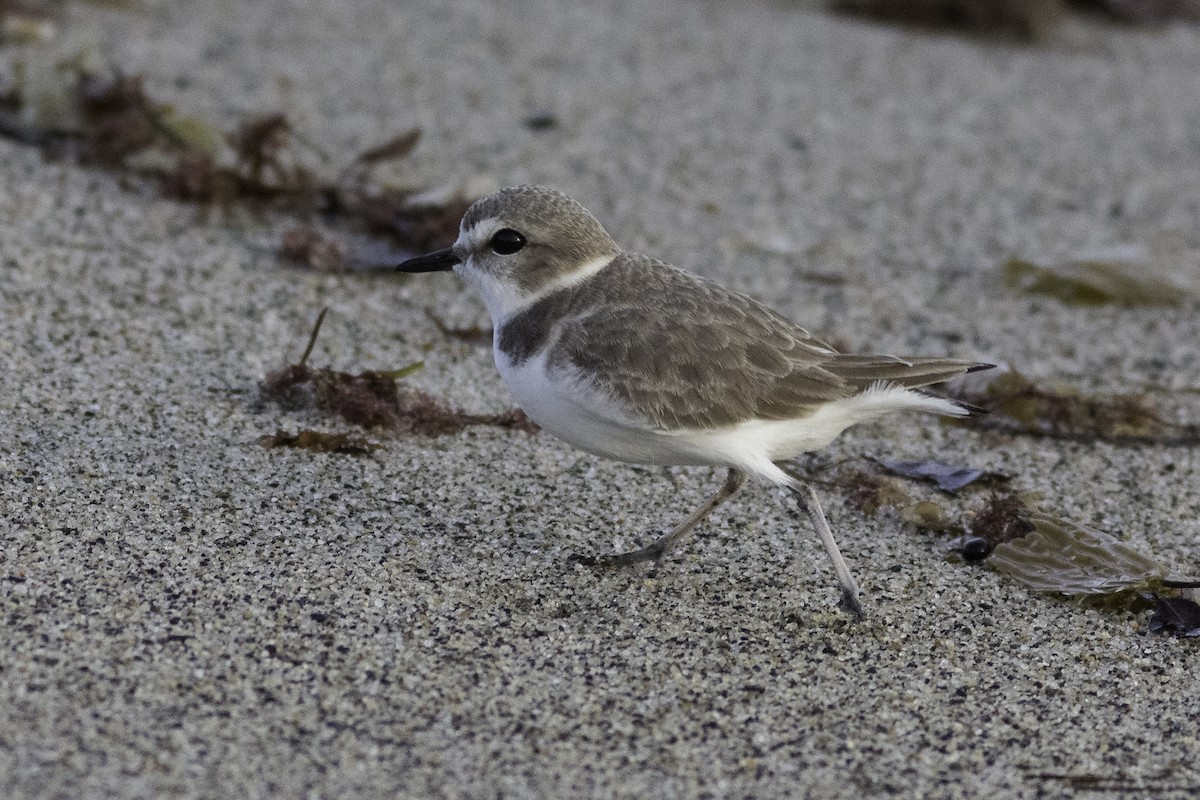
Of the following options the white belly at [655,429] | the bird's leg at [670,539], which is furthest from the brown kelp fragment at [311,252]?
the bird's leg at [670,539]

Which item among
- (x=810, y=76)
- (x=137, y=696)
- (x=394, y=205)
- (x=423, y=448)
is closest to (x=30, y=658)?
(x=137, y=696)

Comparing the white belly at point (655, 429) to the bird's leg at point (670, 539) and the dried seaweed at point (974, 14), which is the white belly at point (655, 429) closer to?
the bird's leg at point (670, 539)

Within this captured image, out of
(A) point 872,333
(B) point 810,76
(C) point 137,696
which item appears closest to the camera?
(C) point 137,696

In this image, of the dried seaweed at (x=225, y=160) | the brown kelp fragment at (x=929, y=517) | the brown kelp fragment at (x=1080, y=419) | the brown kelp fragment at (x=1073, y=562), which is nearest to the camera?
the brown kelp fragment at (x=1073, y=562)

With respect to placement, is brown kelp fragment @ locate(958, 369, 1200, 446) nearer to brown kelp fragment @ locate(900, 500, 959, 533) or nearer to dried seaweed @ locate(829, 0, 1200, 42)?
brown kelp fragment @ locate(900, 500, 959, 533)

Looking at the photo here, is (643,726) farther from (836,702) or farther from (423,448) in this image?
(423,448)

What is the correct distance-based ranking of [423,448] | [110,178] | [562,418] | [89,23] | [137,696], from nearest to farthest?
[137,696], [562,418], [423,448], [110,178], [89,23]
